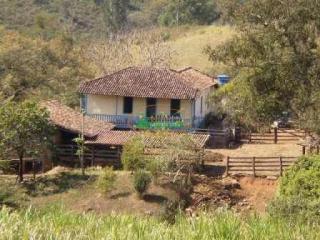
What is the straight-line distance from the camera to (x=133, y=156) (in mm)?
28188

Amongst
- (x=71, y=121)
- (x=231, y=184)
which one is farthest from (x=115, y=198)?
(x=71, y=121)

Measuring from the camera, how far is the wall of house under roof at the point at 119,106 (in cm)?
3681

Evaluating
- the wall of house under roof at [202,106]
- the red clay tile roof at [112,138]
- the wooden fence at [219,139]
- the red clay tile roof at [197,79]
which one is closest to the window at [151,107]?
the wall of house under roof at [202,106]

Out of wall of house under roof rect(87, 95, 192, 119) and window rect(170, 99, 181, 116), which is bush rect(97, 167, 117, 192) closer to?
wall of house under roof rect(87, 95, 192, 119)

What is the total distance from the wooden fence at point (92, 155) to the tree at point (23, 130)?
2.79 meters

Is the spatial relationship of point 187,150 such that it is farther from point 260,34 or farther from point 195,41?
point 195,41

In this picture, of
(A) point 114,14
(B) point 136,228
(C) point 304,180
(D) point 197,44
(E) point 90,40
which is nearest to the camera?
(B) point 136,228

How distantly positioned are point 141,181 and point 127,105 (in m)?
11.7

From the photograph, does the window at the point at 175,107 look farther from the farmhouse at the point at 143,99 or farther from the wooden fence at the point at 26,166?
the wooden fence at the point at 26,166

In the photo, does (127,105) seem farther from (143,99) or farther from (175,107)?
(175,107)

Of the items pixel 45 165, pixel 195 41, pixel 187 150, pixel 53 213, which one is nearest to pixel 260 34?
pixel 187 150

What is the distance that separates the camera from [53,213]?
31.6 ft

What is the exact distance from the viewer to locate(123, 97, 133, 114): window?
123 ft

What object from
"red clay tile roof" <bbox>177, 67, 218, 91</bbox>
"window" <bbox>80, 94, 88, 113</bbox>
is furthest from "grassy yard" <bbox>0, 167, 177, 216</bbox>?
"red clay tile roof" <bbox>177, 67, 218, 91</bbox>
